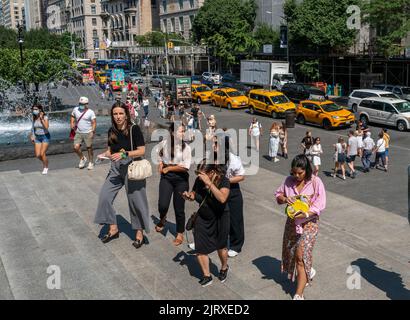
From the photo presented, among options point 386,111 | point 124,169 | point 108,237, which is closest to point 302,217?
point 124,169

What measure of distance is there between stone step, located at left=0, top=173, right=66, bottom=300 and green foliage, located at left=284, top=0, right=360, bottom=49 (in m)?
36.3

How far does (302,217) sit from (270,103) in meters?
24.1

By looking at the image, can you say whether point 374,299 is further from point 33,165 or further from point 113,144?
point 33,165

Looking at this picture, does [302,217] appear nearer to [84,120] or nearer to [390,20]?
[84,120]

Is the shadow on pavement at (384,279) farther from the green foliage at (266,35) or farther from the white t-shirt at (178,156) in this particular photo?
the green foliage at (266,35)

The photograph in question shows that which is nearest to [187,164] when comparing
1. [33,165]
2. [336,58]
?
[33,165]

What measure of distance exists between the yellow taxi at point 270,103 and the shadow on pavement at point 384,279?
2175cm

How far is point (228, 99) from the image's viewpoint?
33.4 m

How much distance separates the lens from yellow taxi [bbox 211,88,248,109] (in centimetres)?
3300

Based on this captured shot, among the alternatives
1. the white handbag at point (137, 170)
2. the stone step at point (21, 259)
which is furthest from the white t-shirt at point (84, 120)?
the white handbag at point (137, 170)

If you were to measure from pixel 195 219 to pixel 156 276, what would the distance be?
0.90 meters

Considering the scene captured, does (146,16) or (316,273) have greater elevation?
(146,16)

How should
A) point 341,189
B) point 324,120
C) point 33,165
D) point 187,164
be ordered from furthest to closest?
1. point 324,120
2. point 33,165
3. point 341,189
4. point 187,164
